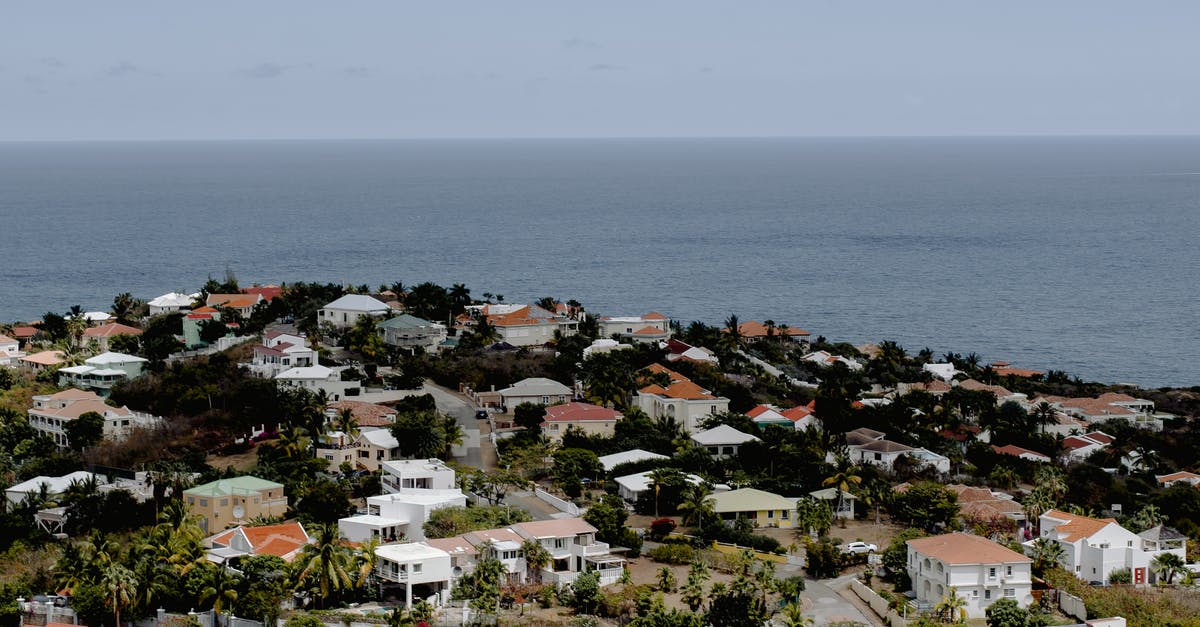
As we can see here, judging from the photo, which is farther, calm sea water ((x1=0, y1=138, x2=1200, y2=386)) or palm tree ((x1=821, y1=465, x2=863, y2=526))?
calm sea water ((x1=0, y1=138, x2=1200, y2=386))

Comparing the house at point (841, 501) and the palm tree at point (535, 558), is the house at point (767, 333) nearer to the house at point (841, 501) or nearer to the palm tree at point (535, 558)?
the house at point (841, 501)

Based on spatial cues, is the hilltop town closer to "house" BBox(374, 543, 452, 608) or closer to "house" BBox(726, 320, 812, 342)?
"house" BBox(374, 543, 452, 608)

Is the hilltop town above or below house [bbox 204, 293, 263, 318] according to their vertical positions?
below

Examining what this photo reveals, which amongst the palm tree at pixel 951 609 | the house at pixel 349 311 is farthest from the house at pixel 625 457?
the house at pixel 349 311

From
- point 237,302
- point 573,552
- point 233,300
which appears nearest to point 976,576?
point 573,552

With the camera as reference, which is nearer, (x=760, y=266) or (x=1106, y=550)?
(x=1106, y=550)

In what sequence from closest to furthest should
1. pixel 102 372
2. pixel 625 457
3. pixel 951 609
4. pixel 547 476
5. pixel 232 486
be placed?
pixel 951 609 → pixel 232 486 → pixel 547 476 → pixel 625 457 → pixel 102 372

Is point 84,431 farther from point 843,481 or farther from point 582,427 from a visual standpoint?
point 843,481

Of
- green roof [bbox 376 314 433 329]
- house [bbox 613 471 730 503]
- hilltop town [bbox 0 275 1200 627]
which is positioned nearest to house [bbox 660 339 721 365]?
hilltop town [bbox 0 275 1200 627]
